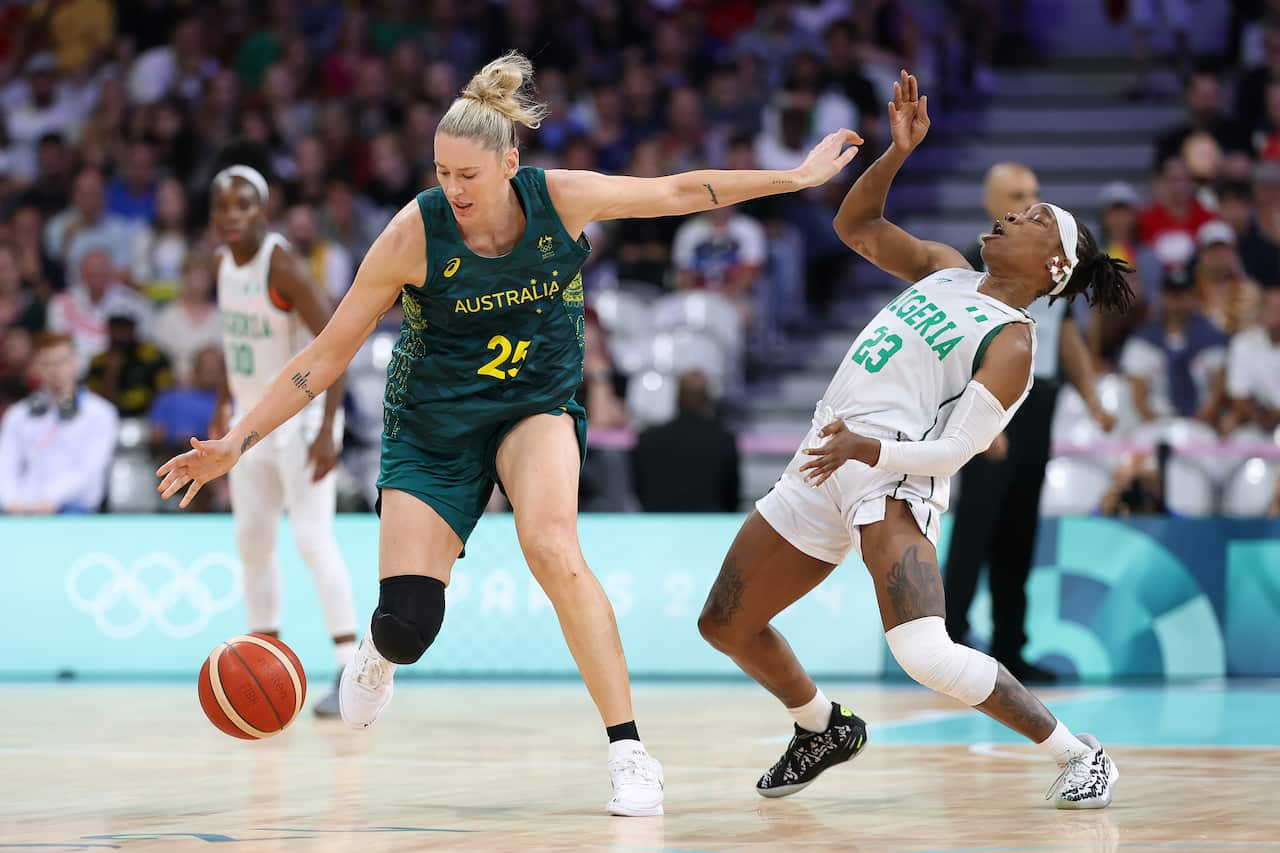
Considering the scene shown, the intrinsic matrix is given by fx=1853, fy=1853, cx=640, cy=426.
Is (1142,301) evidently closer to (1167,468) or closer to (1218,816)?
Answer: (1167,468)

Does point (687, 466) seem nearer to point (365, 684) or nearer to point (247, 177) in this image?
point (247, 177)

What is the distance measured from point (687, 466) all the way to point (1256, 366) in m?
3.88

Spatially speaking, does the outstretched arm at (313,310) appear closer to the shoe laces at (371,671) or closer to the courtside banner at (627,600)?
the courtside banner at (627,600)

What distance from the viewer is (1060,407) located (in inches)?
486

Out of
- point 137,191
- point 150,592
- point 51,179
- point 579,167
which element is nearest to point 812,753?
point 150,592

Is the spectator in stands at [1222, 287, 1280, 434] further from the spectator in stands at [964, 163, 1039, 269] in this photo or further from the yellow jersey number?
the yellow jersey number

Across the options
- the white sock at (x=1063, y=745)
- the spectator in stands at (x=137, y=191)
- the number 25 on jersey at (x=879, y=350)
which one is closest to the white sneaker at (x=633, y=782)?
the white sock at (x=1063, y=745)

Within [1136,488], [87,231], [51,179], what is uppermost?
[51,179]

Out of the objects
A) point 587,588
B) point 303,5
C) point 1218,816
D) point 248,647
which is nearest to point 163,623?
point 248,647

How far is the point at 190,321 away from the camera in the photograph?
1394 cm

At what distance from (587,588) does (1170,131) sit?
35.4 feet

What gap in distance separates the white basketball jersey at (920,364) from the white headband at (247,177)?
376 cm

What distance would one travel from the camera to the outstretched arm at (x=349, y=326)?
5.41 m

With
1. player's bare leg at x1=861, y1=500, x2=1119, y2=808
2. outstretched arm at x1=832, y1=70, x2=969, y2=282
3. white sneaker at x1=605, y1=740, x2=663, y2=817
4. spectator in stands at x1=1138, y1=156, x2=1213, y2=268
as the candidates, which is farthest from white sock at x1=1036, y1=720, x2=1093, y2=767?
spectator in stands at x1=1138, y1=156, x2=1213, y2=268
